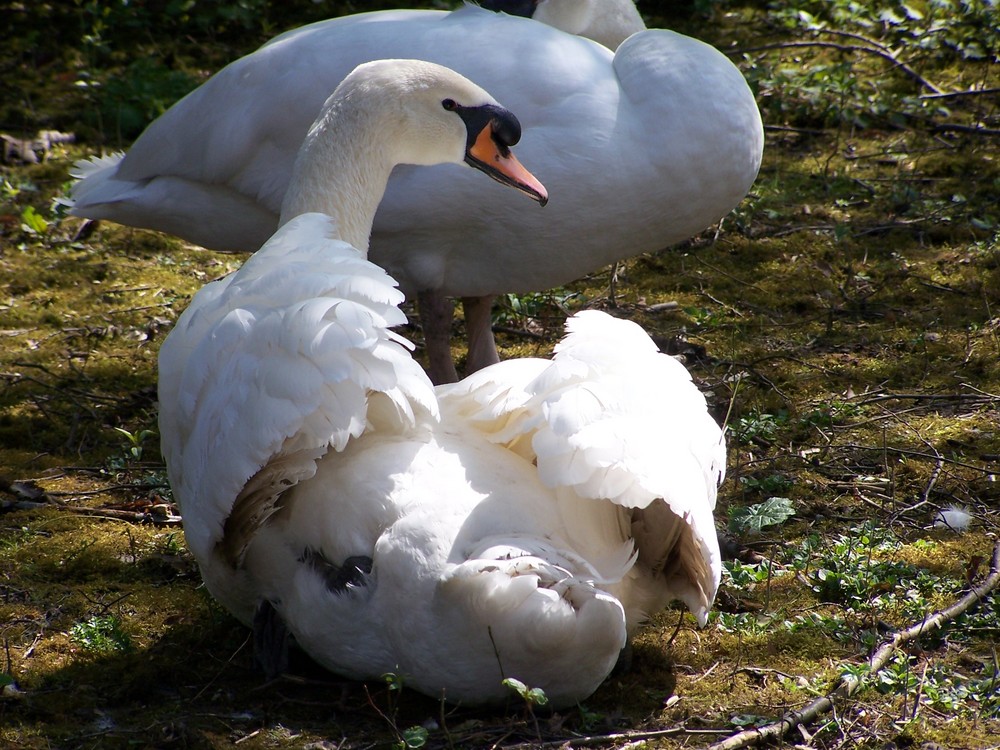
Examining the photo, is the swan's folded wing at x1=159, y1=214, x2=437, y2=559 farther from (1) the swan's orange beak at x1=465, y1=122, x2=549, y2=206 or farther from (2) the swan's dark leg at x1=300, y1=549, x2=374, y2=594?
(1) the swan's orange beak at x1=465, y1=122, x2=549, y2=206

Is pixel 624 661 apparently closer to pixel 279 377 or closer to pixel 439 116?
pixel 279 377

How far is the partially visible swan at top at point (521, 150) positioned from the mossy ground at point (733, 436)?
802 millimetres

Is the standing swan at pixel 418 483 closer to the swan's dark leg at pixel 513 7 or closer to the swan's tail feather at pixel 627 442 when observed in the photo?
the swan's tail feather at pixel 627 442

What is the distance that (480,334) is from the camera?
5.43 metres

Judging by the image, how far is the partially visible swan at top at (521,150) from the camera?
4676mm

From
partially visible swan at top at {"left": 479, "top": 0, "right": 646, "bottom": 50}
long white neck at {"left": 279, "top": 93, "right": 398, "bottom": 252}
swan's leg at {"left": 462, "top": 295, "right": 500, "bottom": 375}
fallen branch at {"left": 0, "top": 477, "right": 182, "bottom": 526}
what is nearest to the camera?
long white neck at {"left": 279, "top": 93, "right": 398, "bottom": 252}

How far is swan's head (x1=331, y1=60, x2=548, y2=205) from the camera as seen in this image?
393cm

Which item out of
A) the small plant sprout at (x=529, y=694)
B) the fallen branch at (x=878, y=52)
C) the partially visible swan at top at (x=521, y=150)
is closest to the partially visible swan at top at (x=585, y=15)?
the partially visible swan at top at (x=521, y=150)

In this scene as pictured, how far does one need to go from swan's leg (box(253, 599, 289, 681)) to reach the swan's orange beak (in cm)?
152

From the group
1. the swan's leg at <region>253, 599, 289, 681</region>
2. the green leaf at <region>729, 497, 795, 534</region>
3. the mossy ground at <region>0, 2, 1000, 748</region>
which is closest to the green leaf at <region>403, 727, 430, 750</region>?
the mossy ground at <region>0, 2, 1000, 748</region>

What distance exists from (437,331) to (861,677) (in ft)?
8.15

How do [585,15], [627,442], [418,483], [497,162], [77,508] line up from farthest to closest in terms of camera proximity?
[585,15]
[77,508]
[497,162]
[418,483]
[627,442]

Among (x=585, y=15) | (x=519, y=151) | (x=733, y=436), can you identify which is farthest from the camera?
(x=585, y=15)

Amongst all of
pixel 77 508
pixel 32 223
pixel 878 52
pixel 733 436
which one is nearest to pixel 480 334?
pixel 733 436
